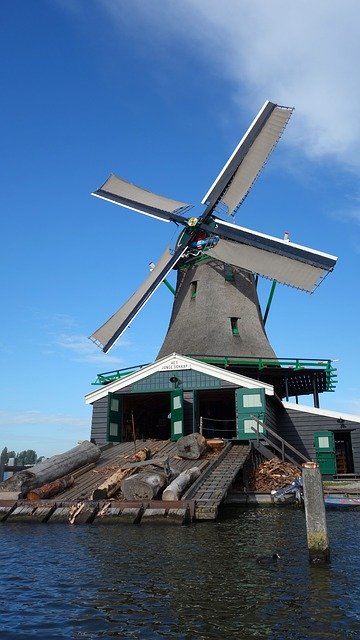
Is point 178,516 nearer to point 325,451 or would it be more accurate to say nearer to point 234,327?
point 325,451

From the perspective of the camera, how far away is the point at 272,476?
18.0m

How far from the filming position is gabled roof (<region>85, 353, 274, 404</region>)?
70.6ft

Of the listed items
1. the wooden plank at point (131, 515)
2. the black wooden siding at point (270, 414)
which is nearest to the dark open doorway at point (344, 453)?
the black wooden siding at point (270, 414)

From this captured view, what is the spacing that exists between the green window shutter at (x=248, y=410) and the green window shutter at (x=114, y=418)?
19.7 feet

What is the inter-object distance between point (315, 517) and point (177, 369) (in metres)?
14.7

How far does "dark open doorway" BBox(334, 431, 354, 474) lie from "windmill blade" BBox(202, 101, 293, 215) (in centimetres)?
1421

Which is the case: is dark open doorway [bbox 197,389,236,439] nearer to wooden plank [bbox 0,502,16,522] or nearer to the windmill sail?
the windmill sail

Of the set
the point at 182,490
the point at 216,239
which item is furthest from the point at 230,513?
the point at 216,239

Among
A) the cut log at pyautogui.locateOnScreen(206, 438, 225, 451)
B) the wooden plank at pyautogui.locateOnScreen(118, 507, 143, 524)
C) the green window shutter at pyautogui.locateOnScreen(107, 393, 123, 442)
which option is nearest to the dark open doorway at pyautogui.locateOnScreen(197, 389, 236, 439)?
the green window shutter at pyautogui.locateOnScreen(107, 393, 123, 442)

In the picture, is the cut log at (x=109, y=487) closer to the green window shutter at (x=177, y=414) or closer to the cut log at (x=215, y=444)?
the cut log at (x=215, y=444)

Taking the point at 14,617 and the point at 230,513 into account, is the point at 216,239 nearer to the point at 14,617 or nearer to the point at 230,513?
the point at 230,513

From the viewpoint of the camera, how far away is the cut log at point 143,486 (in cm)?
1295

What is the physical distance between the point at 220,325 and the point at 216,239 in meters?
5.36

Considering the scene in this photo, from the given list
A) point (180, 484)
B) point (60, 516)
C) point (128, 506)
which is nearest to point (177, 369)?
point (180, 484)
